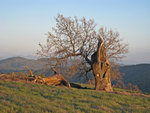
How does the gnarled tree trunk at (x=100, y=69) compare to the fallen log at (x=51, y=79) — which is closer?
the gnarled tree trunk at (x=100, y=69)

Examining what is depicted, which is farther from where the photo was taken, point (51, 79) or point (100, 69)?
point (51, 79)

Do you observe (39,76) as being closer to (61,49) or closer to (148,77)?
(61,49)

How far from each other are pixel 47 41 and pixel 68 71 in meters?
4.78

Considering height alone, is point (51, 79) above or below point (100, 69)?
below

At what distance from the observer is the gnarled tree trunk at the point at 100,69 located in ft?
67.8

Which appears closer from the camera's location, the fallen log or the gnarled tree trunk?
the gnarled tree trunk

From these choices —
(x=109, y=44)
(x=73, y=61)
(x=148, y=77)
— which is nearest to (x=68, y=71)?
(x=73, y=61)

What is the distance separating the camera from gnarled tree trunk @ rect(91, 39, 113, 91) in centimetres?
2066

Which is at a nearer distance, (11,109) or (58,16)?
(11,109)

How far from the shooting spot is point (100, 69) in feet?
68.3

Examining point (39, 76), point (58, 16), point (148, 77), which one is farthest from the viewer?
point (148, 77)

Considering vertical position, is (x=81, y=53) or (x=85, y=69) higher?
(x=81, y=53)

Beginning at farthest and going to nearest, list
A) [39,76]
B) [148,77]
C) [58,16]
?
[148,77] → [58,16] → [39,76]

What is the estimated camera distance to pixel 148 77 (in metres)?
87.3
